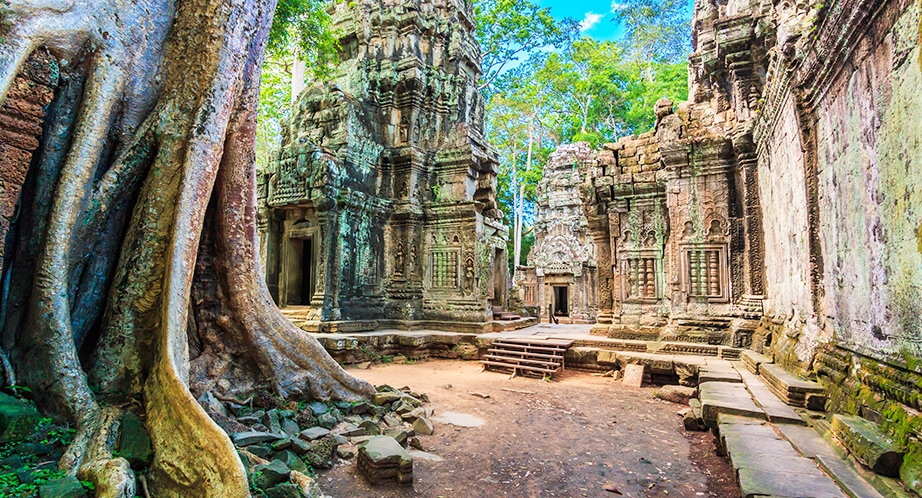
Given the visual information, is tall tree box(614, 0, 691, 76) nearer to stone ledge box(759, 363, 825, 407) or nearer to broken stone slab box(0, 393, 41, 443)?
stone ledge box(759, 363, 825, 407)

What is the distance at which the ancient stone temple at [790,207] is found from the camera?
112 inches

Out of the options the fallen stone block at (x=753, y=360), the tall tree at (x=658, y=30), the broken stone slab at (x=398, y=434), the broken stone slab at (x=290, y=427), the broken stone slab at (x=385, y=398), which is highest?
the tall tree at (x=658, y=30)

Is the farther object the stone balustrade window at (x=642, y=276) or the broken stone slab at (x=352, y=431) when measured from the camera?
the stone balustrade window at (x=642, y=276)

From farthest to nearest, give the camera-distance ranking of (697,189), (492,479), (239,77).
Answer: (697,189), (239,77), (492,479)

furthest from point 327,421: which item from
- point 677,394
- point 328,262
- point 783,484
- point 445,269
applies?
point 445,269

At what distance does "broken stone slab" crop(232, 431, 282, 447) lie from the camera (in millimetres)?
3234

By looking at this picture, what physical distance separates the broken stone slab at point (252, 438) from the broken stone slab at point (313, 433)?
0.34m

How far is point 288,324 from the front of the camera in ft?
14.7

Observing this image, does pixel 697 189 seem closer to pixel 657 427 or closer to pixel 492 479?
pixel 657 427

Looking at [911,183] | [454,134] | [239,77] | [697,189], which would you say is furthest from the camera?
[454,134]

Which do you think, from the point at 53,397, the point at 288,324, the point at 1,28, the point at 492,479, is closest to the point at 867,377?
the point at 492,479

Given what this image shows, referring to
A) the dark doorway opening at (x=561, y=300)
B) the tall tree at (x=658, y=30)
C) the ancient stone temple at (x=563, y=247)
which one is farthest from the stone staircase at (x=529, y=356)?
the tall tree at (x=658, y=30)

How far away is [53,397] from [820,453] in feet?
15.2

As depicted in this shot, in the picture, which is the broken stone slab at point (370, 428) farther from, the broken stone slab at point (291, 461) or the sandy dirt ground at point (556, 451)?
the broken stone slab at point (291, 461)
